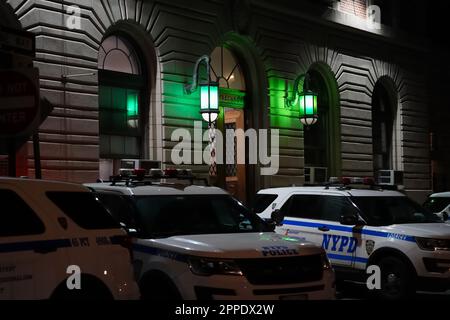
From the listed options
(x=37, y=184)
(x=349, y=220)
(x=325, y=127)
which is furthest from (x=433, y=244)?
(x=325, y=127)

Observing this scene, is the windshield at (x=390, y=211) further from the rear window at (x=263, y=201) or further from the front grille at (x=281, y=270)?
the front grille at (x=281, y=270)

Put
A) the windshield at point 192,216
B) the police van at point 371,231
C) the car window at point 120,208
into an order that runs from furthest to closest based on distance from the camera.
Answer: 1. the police van at point 371,231
2. the car window at point 120,208
3. the windshield at point 192,216

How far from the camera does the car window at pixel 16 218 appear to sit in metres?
6.14

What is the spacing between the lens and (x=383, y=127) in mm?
27281

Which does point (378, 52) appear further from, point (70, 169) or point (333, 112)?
point (70, 169)

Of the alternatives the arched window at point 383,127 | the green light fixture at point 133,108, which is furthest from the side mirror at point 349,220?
the arched window at point 383,127

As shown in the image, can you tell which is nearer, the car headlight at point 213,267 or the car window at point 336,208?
the car headlight at point 213,267

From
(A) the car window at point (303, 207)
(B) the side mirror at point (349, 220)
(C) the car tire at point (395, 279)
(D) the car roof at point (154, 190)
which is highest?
(D) the car roof at point (154, 190)

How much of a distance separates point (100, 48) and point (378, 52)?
12.8 metres

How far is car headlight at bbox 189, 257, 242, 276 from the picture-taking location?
730cm

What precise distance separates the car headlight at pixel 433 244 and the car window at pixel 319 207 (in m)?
1.29

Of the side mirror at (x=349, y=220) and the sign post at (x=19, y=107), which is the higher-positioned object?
the sign post at (x=19, y=107)

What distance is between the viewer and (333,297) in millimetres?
7934

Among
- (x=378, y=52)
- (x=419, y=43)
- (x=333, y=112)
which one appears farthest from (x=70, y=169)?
(x=419, y=43)
